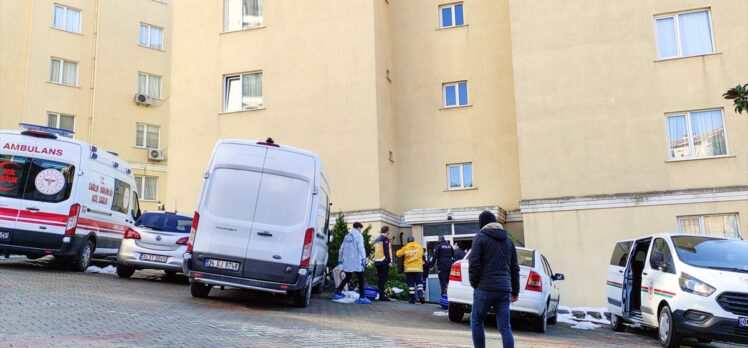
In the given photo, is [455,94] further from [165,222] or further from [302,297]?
[302,297]

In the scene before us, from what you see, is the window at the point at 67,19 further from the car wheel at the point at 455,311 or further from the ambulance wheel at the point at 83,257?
the car wheel at the point at 455,311

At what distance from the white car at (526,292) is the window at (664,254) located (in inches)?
72.5

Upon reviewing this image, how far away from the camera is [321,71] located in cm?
2095

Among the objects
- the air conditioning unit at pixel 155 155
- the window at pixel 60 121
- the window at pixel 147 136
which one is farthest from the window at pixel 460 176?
the window at pixel 60 121

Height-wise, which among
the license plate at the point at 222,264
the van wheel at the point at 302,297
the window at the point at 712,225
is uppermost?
the window at the point at 712,225

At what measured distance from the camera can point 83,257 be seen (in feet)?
47.2

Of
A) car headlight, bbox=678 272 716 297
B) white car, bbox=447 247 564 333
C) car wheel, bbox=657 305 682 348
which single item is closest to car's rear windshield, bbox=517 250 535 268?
white car, bbox=447 247 564 333

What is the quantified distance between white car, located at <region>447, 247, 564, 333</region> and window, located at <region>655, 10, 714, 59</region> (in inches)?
384

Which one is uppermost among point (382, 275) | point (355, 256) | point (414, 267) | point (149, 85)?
point (149, 85)

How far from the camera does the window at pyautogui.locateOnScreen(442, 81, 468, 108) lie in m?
21.7

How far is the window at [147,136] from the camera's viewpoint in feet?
102

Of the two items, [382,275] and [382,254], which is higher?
Result: [382,254]

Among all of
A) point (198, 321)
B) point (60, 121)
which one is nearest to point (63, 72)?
point (60, 121)

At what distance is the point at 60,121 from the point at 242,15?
12.6m
